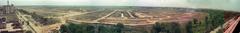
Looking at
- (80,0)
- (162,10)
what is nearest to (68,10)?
(80,0)

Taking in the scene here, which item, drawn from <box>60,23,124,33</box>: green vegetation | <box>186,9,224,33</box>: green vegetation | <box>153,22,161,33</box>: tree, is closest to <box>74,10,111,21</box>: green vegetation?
<box>60,23,124,33</box>: green vegetation

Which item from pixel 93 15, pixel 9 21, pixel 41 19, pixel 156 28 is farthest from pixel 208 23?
pixel 9 21

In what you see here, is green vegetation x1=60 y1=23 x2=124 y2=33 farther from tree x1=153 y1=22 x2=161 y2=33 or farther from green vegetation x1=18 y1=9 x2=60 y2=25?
tree x1=153 y1=22 x2=161 y2=33

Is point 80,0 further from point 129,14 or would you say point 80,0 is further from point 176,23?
point 176,23

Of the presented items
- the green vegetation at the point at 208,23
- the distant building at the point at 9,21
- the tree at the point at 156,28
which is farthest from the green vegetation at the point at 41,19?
the green vegetation at the point at 208,23

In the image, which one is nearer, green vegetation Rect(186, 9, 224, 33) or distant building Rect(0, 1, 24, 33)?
distant building Rect(0, 1, 24, 33)

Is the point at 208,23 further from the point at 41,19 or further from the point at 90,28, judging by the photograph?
the point at 41,19

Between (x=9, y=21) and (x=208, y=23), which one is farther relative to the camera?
(x=208, y=23)

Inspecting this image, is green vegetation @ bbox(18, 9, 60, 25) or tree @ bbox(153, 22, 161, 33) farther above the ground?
green vegetation @ bbox(18, 9, 60, 25)
